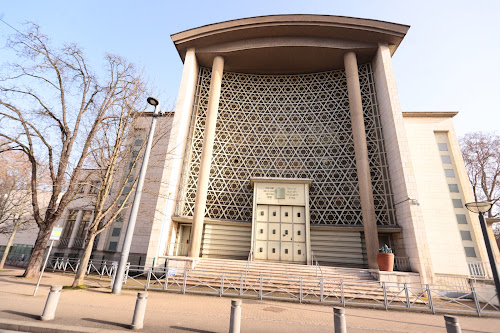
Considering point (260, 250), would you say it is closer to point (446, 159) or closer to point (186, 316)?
point (186, 316)

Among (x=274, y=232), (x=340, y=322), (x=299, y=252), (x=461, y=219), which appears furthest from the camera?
(x=461, y=219)

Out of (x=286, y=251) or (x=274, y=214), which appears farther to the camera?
(x=274, y=214)

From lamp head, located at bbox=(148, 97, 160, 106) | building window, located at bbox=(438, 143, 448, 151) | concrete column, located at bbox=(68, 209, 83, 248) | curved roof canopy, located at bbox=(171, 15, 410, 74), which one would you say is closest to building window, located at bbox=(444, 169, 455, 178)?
building window, located at bbox=(438, 143, 448, 151)

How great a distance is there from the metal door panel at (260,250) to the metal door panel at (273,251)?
261mm

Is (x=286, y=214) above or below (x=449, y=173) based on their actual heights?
below

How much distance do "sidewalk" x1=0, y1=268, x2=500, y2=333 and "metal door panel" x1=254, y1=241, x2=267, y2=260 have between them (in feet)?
19.1

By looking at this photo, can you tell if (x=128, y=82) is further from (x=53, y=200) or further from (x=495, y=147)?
(x=495, y=147)

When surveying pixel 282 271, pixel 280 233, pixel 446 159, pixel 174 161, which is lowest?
pixel 282 271

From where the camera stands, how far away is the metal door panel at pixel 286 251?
14562 mm

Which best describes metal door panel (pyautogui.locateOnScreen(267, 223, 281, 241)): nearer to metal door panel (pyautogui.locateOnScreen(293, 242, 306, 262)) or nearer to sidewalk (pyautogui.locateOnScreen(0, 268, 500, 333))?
metal door panel (pyautogui.locateOnScreen(293, 242, 306, 262))

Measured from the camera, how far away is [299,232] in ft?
49.0

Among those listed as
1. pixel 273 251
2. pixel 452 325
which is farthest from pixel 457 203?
pixel 452 325

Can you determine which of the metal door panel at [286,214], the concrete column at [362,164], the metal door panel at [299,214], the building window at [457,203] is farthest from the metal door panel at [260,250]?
the building window at [457,203]

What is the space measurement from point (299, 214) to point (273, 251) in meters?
2.99
